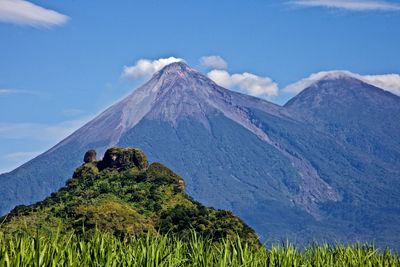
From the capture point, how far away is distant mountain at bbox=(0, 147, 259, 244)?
57438 millimetres

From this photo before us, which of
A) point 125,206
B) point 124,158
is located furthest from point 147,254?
point 124,158

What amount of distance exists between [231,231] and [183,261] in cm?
4613

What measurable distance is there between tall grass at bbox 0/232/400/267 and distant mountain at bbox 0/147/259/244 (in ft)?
119

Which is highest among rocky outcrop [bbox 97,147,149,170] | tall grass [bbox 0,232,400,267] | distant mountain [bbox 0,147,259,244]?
rocky outcrop [bbox 97,147,149,170]

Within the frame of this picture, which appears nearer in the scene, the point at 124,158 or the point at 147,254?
the point at 147,254

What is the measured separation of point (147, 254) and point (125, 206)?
174 ft

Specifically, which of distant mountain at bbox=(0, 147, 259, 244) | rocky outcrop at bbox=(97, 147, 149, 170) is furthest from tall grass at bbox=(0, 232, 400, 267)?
rocky outcrop at bbox=(97, 147, 149, 170)

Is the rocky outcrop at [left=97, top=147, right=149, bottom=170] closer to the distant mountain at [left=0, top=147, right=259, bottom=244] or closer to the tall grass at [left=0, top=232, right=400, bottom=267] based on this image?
the distant mountain at [left=0, top=147, right=259, bottom=244]

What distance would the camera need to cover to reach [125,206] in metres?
64.8

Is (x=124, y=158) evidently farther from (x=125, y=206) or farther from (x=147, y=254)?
(x=147, y=254)

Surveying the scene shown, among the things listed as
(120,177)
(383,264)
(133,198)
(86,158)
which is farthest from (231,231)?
(383,264)

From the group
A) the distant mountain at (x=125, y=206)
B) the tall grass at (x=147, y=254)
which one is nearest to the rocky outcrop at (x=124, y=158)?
the distant mountain at (x=125, y=206)

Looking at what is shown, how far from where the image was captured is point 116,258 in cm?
1233

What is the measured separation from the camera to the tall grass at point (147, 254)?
11.8 metres
